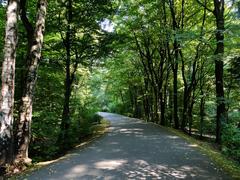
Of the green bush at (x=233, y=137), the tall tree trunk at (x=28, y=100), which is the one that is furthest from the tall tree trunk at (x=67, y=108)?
the green bush at (x=233, y=137)

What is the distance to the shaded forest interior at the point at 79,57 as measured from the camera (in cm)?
741

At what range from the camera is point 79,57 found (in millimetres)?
14602

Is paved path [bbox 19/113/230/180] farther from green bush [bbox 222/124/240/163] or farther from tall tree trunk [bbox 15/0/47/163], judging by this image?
tall tree trunk [bbox 15/0/47/163]

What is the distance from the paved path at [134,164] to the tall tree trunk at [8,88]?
93 centimetres

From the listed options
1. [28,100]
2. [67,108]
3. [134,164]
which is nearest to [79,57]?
[67,108]

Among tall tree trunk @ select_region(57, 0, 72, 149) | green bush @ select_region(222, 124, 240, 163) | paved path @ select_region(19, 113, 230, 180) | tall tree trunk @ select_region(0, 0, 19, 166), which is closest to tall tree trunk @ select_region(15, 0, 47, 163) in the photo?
tall tree trunk @ select_region(0, 0, 19, 166)

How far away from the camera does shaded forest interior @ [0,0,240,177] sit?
741cm

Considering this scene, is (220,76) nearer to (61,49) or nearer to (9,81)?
(61,49)

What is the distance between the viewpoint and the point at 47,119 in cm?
1158

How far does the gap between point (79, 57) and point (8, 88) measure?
7.68 meters

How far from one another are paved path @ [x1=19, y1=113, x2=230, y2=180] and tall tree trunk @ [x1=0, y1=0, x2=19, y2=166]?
933 millimetres

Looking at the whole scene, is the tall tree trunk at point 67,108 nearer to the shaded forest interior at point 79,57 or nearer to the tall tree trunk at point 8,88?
the shaded forest interior at point 79,57

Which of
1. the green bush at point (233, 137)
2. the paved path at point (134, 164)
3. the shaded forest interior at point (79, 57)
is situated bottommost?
the paved path at point (134, 164)

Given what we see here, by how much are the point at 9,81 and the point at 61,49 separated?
291 inches
